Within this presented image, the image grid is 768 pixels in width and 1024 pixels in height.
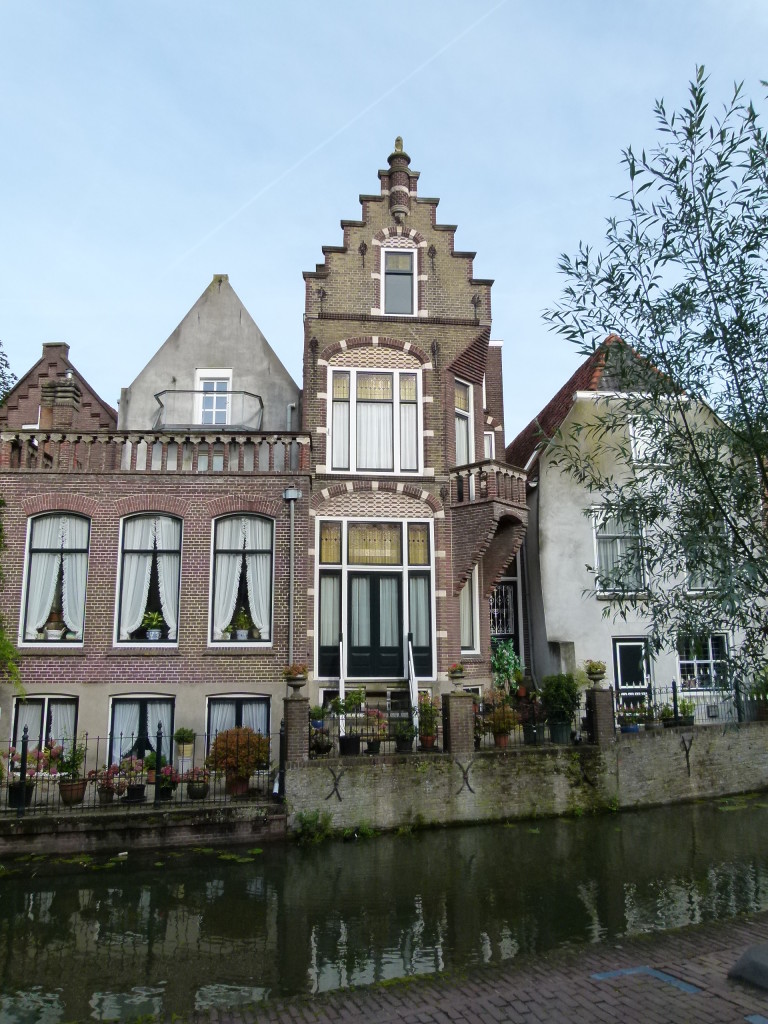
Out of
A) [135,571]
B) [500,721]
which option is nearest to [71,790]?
[135,571]

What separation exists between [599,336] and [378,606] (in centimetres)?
1006

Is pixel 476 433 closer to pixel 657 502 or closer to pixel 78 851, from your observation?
pixel 657 502

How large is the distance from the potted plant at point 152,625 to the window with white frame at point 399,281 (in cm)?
930

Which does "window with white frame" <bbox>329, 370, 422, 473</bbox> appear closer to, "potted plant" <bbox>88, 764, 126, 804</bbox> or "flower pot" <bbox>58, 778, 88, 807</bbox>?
"potted plant" <bbox>88, 764, 126, 804</bbox>

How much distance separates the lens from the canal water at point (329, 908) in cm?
778

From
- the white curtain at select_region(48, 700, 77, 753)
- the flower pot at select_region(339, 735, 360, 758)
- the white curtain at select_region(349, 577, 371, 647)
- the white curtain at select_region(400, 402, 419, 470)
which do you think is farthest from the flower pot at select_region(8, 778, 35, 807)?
the white curtain at select_region(400, 402, 419, 470)

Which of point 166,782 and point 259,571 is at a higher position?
point 259,571

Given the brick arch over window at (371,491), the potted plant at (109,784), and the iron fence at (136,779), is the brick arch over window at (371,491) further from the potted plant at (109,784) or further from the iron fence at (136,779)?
the potted plant at (109,784)

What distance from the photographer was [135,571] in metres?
16.9

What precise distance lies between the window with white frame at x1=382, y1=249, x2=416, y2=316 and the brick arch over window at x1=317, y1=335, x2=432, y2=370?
869 mm

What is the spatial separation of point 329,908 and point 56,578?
9892mm

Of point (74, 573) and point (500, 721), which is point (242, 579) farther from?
point (500, 721)

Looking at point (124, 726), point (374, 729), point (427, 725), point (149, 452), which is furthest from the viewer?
point (149, 452)

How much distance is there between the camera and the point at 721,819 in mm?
15086
